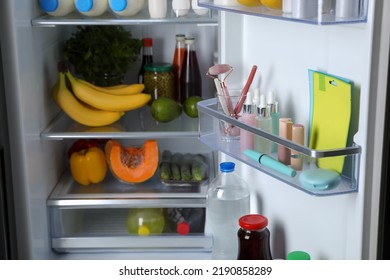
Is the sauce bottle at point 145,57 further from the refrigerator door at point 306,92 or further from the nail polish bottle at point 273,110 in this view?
the nail polish bottle at point 273,110

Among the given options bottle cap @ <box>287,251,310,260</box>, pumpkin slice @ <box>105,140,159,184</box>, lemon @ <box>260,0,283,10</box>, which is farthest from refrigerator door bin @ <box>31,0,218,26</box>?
bottle cap @ <box>287,251,310,260</box>

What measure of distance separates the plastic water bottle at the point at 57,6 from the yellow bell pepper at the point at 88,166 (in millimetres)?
492

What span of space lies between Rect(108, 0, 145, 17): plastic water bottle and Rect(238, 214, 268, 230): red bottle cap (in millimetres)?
807

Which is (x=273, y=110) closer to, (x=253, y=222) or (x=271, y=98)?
(x=271, y=98)

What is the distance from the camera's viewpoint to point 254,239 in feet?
5.62

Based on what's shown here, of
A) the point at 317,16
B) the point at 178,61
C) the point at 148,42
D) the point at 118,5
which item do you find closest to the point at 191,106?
the point at 178,61

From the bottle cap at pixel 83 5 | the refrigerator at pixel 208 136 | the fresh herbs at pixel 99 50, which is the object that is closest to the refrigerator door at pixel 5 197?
the refrigerator at pixel 208 136

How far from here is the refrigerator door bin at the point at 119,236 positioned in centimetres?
229

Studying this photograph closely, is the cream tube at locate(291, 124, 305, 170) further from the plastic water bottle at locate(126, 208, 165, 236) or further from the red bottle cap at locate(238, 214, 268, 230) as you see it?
the plastic water bottle at locate(126, 208, 165, 236)

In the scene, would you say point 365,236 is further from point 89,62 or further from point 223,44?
point 89,62

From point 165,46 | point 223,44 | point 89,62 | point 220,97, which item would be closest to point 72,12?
point 89,62

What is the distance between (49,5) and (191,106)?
0.57 metres

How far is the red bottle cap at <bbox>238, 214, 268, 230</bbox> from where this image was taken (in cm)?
171

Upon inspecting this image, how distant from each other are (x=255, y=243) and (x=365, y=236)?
374 mm
